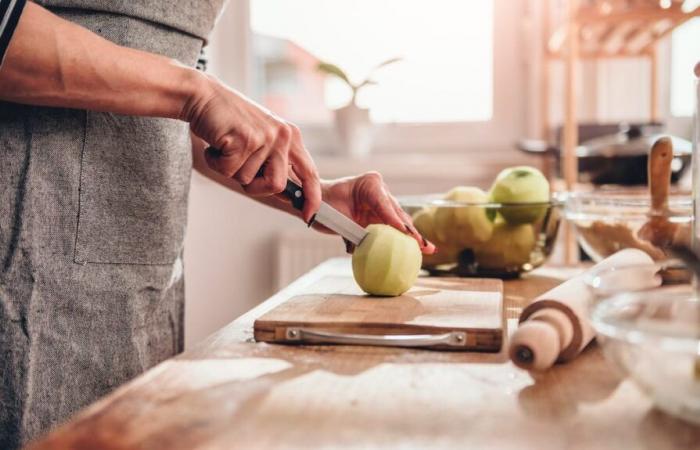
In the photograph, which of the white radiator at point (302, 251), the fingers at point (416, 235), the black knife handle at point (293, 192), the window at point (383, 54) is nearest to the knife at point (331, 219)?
the black knife handle at point (293, 192)

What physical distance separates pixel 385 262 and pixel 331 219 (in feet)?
0.32

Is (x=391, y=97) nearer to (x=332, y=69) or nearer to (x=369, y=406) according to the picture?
(x=332, y=69)

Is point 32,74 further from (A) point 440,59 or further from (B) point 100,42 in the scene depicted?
(A) point 440,59

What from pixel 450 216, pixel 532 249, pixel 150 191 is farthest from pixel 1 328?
pixel 532 249

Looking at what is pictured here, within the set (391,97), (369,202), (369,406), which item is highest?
(391,97)

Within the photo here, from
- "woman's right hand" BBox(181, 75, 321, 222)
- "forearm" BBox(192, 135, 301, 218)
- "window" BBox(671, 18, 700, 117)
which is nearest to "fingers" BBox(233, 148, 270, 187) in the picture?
"woman's right hand" BBox(181, 75, 321, 222)

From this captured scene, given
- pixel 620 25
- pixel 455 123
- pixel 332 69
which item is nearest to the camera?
pixel 620 25

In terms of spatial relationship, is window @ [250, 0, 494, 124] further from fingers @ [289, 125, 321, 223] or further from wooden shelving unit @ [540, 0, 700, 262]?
fingers @ [289, 125, 321, 223]

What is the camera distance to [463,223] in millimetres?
1073

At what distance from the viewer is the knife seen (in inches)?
35.0

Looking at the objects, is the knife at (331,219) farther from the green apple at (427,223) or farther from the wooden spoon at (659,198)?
the wooden spoon at (659,198)

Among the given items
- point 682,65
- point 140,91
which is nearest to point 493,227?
point 140,91

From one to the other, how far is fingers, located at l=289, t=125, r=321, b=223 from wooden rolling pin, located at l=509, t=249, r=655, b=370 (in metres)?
0.30

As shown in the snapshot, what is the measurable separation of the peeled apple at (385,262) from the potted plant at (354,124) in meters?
1.60
